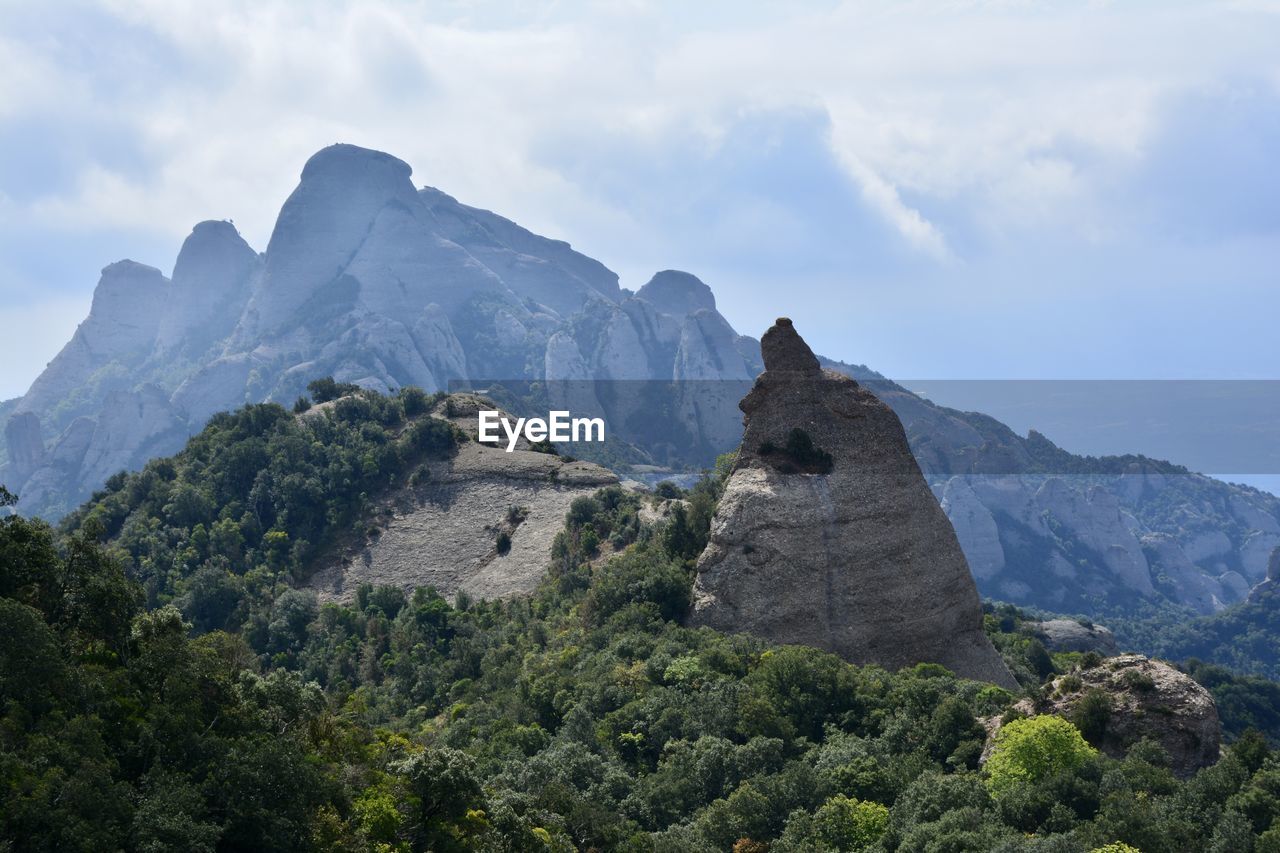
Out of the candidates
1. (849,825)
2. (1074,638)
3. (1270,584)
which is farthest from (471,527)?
(1270,584)

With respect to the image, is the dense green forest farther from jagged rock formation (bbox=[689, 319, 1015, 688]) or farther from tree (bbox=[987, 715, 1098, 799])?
jagged rock formation (bbox=[689, 319, 1015, 688])

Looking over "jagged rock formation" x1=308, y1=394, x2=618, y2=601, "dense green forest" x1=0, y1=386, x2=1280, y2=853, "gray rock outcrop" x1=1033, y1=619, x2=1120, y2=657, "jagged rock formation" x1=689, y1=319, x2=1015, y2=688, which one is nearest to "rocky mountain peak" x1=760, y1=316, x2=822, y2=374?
"jagged rock formation" x1=689, y1=319, x2=1015, y2=688

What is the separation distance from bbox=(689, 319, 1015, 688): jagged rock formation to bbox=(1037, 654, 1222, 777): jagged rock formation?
15.6 metres

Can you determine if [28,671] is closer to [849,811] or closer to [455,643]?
[849,811]

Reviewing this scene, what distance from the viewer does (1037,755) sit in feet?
139

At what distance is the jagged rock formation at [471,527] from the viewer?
89500 mm

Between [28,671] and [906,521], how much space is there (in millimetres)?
43582

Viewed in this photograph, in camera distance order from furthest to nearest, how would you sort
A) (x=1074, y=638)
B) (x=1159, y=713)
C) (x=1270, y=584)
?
1. (x=1270, y=584)
2. (x=1074, y=638)
3. (x=1159, y=713)

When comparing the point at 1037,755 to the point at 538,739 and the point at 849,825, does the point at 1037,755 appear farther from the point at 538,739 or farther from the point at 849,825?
the point at 538,739

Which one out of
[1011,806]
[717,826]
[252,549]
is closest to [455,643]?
[252,549]

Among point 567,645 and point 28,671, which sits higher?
point 28,671

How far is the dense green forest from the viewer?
3152 centimetres

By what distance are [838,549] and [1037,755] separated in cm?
2115

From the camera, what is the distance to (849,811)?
41.3m
